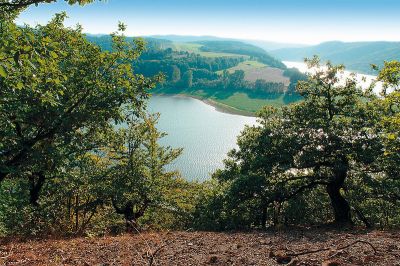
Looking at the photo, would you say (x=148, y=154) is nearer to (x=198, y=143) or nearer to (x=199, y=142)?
(x=198, y=143)

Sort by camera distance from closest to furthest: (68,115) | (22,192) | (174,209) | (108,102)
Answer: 1. (68,115)
2. (108,102)
3. (22,192)
4. (174,209)

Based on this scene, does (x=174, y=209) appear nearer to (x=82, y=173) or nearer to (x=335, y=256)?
(x=82, y=173)

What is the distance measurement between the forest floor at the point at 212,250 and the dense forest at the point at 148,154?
73.0 inches

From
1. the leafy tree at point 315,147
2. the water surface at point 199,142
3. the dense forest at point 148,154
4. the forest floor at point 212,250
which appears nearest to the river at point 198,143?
the water surface at point 199,142

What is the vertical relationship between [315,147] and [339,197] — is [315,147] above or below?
above

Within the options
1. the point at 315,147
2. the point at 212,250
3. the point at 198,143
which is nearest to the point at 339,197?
the point at 315,147

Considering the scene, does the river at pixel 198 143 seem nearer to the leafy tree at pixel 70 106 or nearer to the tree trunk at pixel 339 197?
the tree trunk at pixel 339 197

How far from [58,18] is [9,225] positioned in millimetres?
13251

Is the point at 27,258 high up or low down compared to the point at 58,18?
down

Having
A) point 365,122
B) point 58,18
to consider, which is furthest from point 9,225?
point 365,122

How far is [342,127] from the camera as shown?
25.0m

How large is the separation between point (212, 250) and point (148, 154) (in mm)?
18996

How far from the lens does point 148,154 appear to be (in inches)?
1260

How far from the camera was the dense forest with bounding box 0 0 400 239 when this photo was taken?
57.4 feet
